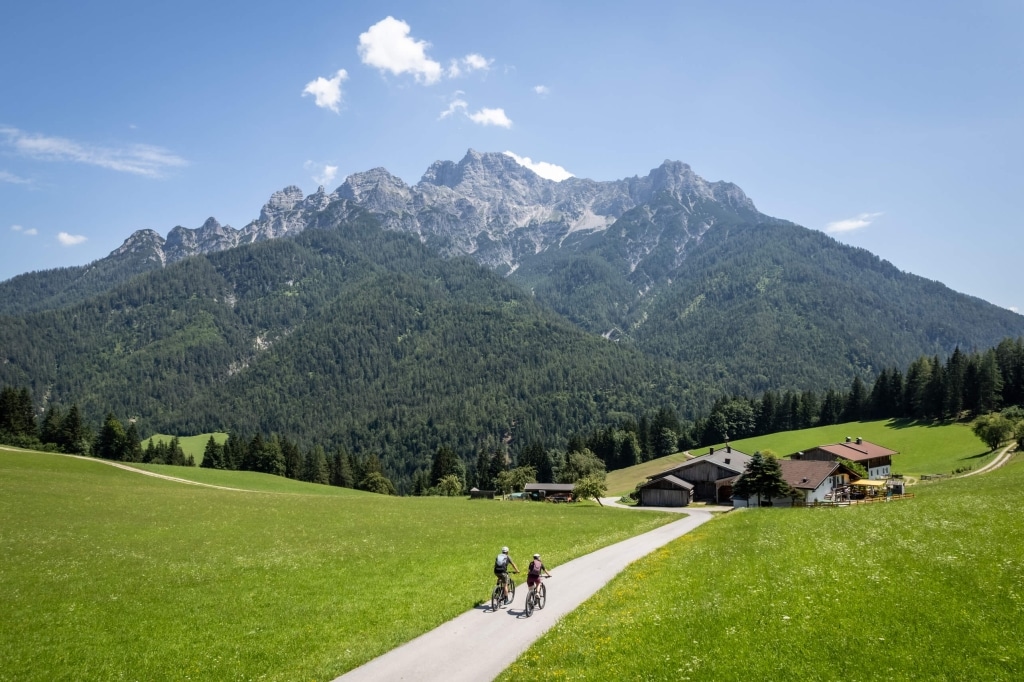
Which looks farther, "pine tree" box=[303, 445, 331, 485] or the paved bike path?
"pine tree" box=[303, 445, 331, 485]

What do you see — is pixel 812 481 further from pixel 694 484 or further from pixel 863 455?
pixel 863 455

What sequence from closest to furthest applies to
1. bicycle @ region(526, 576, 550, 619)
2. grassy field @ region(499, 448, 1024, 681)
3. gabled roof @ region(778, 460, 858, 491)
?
grassy field @ region(499, 448, 1024, 681), bicycle @ region(526, 576, 550, 619), gabled roof @ region(778, 460, 858, 491)

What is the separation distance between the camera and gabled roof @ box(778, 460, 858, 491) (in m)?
77.2

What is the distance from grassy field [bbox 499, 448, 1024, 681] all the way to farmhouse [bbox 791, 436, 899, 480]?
78707mm

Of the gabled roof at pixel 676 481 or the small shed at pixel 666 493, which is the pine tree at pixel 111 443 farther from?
the gabled roof at pixel 676 481

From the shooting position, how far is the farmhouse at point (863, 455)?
95.8 metres

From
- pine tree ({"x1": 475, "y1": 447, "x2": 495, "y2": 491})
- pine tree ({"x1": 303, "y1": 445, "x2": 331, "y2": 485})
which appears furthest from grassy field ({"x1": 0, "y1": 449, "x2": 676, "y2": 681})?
pine tree ({"x1": 475, "y1": 447, "x2": 495, "y2": 491})

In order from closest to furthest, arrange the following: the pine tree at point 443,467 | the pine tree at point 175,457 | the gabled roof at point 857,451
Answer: the gabled roof at point 857,451 → the pine tree at point 175,457 → the pine tree at point 443,467

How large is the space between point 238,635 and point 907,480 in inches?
3616

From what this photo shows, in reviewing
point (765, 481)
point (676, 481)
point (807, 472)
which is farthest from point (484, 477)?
point (765, 481)

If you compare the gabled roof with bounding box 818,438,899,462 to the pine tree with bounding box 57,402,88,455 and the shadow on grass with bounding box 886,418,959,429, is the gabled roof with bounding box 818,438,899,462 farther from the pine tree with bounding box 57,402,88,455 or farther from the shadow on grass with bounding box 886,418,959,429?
the pine tree with bounding box 57,402,88,455

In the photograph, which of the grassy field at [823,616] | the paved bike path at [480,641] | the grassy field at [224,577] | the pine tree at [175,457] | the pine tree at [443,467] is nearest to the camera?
the grassy field at [823,616]

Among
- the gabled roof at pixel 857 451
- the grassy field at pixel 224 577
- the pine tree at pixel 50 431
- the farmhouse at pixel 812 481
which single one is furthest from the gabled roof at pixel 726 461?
the pine tree at pixel 50 431

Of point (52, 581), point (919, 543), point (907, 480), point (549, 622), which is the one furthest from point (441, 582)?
point (907, 480)
